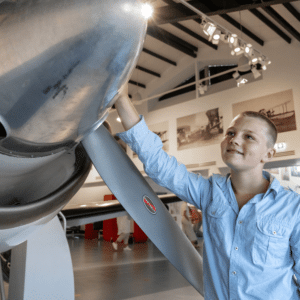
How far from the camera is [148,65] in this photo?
15.7m

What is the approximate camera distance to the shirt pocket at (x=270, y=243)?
138cm

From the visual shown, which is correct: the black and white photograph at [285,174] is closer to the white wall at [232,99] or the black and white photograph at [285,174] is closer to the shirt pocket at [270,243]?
the white wall at [232,99]

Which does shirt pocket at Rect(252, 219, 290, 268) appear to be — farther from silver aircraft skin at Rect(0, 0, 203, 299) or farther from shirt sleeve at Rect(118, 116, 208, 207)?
silver aircraft skin at Rect(0, 0, 203, 299)

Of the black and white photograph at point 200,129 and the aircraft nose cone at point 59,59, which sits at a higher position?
the black and white photograph at point 200,129

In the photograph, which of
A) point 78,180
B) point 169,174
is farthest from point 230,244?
point 78,180

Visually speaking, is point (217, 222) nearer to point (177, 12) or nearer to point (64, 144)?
point (64, 144)

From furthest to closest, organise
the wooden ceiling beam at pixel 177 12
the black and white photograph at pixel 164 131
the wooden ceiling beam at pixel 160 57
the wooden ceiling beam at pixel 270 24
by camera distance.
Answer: the black and white photograph at pixel 164 131 < the wooden ceiling beam at pixel 160 57 < the wooden ceiling beam at pixel 270 24 < the wooden ceiling beam at pixel 177 12

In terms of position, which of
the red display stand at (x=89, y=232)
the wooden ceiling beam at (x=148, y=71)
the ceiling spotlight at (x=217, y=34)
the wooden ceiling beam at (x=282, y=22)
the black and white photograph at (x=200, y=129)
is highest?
the wooden ceiling beam at (x=148, y=71)

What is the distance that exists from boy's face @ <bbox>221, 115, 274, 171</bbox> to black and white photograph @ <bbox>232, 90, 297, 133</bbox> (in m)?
10.3

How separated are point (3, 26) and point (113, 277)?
397 centimetres

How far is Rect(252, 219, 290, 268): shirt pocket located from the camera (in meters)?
1.38

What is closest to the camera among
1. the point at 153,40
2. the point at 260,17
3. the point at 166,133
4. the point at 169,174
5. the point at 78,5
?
the point at 78,5

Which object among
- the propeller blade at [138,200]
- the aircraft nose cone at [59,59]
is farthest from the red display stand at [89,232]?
the aircraft nose cone at [59,59]

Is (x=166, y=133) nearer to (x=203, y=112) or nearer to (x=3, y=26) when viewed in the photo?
(x=203, y=112)
